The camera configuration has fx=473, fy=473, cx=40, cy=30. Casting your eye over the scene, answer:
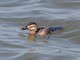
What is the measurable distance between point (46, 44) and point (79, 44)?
3.04 ft

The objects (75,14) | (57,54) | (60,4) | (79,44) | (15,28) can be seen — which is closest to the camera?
(57,54)

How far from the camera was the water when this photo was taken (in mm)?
12281

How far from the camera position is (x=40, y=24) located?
15656 mm

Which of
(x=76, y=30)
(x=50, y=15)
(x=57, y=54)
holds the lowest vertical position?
(x=57, y=54)

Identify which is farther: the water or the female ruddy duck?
the female ruddy duck

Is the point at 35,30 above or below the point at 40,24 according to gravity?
below

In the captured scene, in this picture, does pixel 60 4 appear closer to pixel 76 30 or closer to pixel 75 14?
pixel 75 14

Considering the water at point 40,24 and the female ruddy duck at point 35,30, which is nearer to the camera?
the water at point 40,24

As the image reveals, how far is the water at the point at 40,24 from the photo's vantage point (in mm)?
12281

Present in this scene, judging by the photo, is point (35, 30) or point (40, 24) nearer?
point (35, 30)

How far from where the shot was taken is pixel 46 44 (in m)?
13.3

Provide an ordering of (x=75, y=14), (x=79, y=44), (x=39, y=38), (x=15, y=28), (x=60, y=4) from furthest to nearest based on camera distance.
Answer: (x=60, y=4), (x=75, y=14), (x=15, y=28), (x=39, y=38), (x=79, y=44)

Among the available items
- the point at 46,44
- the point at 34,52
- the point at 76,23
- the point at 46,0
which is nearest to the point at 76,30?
the point at 76,23

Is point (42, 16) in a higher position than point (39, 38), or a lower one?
higher
